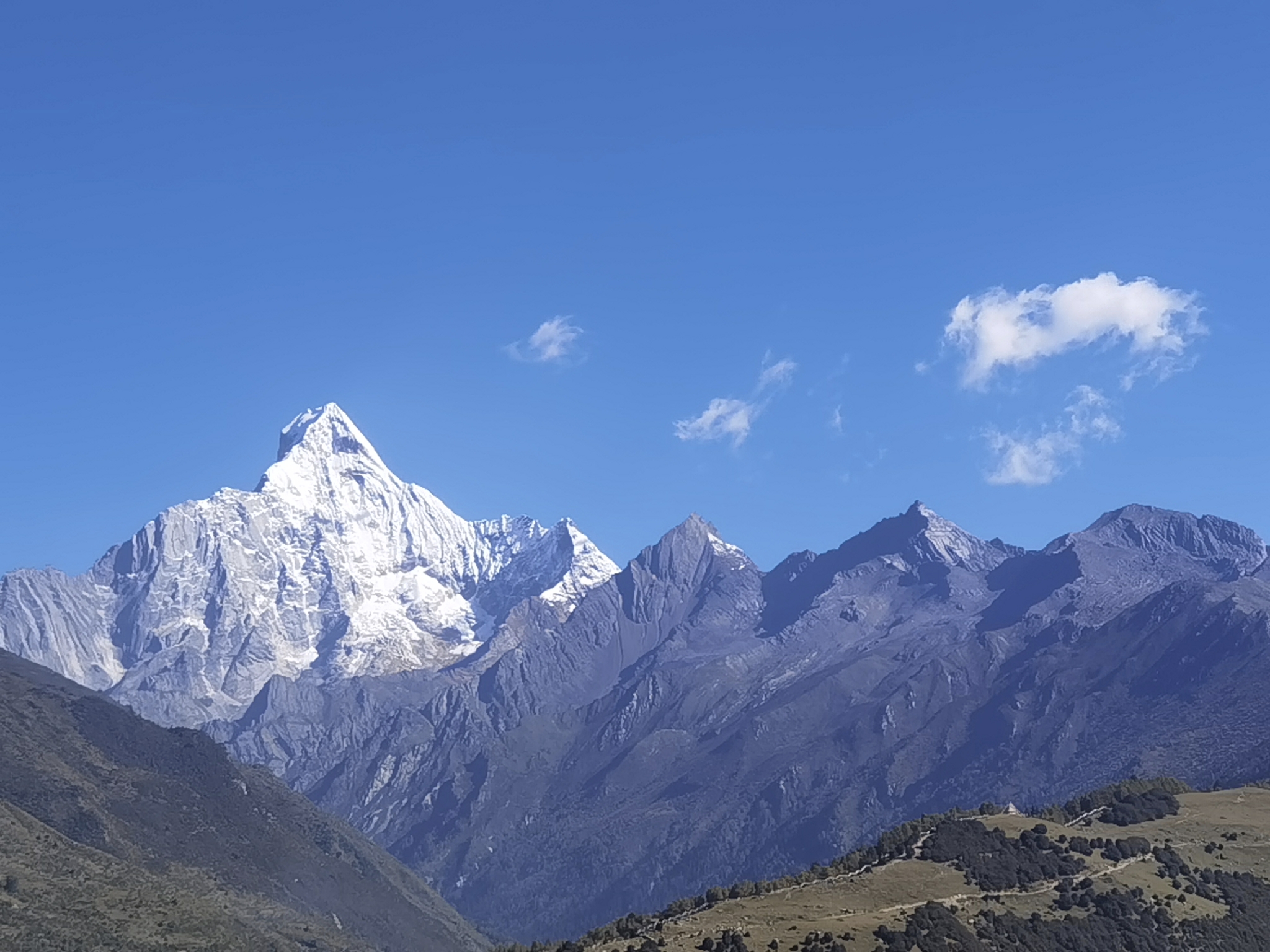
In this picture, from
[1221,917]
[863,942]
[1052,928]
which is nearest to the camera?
[863,942]

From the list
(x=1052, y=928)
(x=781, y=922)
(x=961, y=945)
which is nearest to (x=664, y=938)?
(x=781, y=922)

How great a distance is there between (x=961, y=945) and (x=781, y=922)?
20100 mm

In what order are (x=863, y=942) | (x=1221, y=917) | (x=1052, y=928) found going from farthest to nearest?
(x=1221, y=917) → (x=1052, y=928) → (x=863, y=942)

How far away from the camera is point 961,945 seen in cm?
15675

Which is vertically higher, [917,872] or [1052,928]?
[917,872]

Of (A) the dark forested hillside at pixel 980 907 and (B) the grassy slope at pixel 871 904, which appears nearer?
(A) the dark forested hillside at pixel 980 907

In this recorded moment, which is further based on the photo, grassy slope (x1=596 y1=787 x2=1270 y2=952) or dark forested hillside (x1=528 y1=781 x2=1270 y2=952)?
grassy slope (x1=596 y1=787 x2=1270 y2=952)

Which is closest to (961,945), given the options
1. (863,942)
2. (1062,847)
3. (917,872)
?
(863,942)

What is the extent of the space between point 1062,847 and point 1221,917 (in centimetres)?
2153

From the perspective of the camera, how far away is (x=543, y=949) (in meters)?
173

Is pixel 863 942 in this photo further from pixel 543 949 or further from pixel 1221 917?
pixel 1221 917

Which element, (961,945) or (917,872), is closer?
(961,945)

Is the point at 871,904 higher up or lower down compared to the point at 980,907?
higher up

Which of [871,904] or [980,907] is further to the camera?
[980,907]
